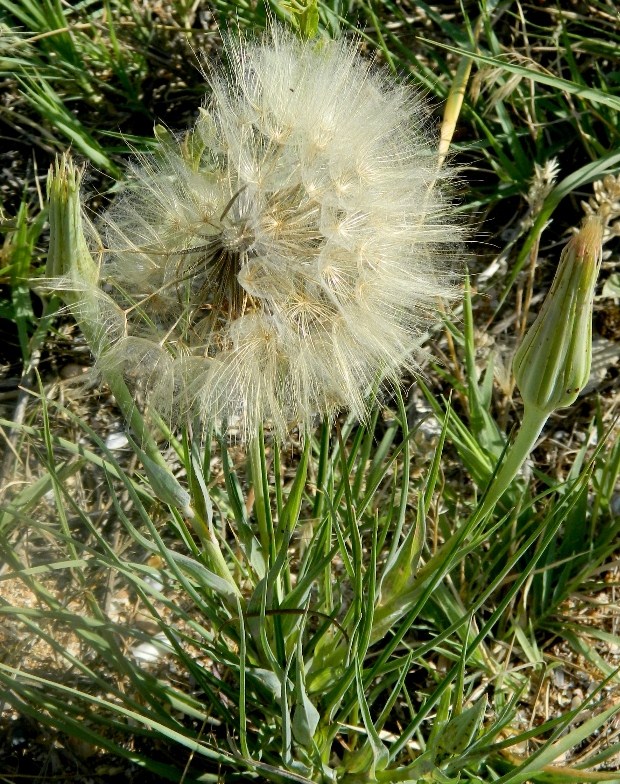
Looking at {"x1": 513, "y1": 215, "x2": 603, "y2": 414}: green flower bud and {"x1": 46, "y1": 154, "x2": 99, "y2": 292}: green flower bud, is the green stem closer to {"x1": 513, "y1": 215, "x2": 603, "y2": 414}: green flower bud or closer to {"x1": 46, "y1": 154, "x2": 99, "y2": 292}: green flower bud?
{"x1": 513, "y1": 215, "x2": 603, "y2": 414}: green flower bud

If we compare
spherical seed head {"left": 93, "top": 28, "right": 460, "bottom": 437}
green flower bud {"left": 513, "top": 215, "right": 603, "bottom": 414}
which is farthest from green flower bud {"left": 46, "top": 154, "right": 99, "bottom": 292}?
green flower bud {"left": 513, "top": 215, "right": 603, "bottom": 414}

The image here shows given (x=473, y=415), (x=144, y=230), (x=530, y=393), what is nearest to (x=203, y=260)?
(x=144, y=230)

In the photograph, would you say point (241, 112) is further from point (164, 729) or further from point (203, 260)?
point (164, 729)

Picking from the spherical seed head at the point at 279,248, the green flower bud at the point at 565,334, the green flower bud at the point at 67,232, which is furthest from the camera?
the spherical seed head at the point at 279,248

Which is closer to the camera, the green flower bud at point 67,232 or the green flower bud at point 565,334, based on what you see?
the green flower bud at point 565,334

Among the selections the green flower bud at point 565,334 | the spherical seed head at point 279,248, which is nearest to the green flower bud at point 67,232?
the spherical seed head at point 279,248

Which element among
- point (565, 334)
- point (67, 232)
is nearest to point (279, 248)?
point (67, 232)

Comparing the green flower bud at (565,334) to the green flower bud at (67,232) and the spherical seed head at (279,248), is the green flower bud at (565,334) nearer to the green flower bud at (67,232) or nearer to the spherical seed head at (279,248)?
the spherical seed head at (279,248)
